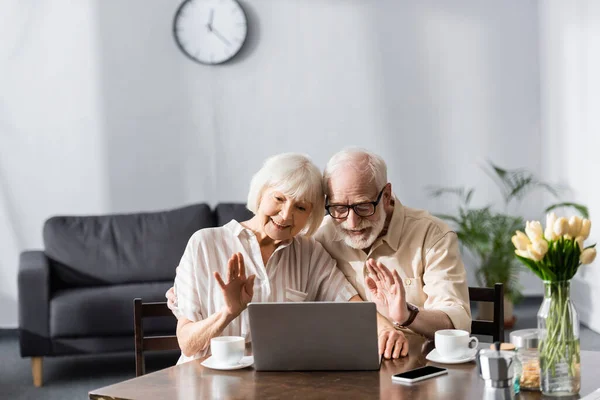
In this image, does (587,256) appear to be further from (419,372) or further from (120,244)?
(120,244)

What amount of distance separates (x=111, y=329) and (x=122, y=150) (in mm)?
1692

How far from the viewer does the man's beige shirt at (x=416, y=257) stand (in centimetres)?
229

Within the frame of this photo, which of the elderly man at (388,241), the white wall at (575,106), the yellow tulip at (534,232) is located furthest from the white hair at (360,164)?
the white wall at (575,106)

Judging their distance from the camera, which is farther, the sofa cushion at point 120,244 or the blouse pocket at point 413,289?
the sofa cushion at point 120,244

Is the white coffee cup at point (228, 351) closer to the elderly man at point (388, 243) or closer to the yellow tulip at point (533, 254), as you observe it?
the elderly man at point (388, 243)

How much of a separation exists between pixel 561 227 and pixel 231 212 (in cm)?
352

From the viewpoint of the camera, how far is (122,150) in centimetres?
555

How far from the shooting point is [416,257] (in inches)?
92.4

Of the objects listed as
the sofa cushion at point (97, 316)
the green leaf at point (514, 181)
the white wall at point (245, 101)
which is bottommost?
the sofa cushion at point (97, 316)

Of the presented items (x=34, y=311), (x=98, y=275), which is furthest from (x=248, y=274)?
(x=98, y=275)

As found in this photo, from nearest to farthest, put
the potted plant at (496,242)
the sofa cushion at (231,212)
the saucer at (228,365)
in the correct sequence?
the saucer at (228,365)
the sofa cushion at (231,212)
the potted plant at (496,242)

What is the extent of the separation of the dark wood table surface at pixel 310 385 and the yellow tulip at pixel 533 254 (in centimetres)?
27

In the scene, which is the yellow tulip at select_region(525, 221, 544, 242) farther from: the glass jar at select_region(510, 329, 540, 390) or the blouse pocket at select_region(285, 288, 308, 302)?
the blouse pocket at select_region(285, 288, 308, 302)

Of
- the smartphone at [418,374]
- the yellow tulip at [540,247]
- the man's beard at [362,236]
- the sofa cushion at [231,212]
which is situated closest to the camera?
the yellow tulip at [540,247]
